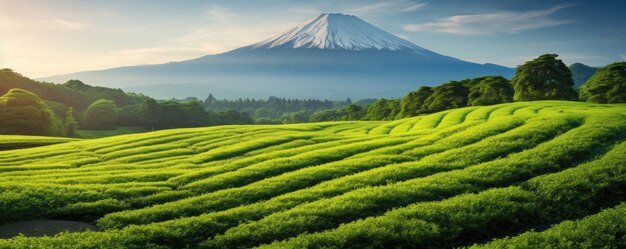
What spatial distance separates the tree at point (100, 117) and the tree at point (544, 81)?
111251 millimetres

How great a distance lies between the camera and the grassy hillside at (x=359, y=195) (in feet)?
47.8

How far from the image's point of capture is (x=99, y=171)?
1091 inches

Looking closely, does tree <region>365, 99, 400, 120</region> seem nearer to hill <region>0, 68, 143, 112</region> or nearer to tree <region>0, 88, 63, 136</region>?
tree <region>0, 88, 63, 136</region>

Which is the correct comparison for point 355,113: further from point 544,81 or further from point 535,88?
point 544,81

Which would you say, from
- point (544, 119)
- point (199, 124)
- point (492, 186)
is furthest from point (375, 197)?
point (199, 124)

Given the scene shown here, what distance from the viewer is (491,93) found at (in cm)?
9312

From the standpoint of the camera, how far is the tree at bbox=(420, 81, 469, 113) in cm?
9838

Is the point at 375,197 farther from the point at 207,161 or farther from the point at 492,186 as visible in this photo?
the point at 207,161

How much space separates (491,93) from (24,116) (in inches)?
3833

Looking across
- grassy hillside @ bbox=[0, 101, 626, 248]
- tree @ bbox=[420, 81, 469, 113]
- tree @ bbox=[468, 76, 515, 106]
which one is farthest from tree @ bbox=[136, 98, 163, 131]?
grassy hillside @ bbox=[0, 101, 626, 248]

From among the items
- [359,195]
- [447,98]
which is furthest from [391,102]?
[359,195]

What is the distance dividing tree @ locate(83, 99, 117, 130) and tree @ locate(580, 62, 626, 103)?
12407 cm

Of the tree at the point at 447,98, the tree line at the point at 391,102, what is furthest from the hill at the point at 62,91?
the tree at the point at 447,98

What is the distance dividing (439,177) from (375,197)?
4.57 metres
